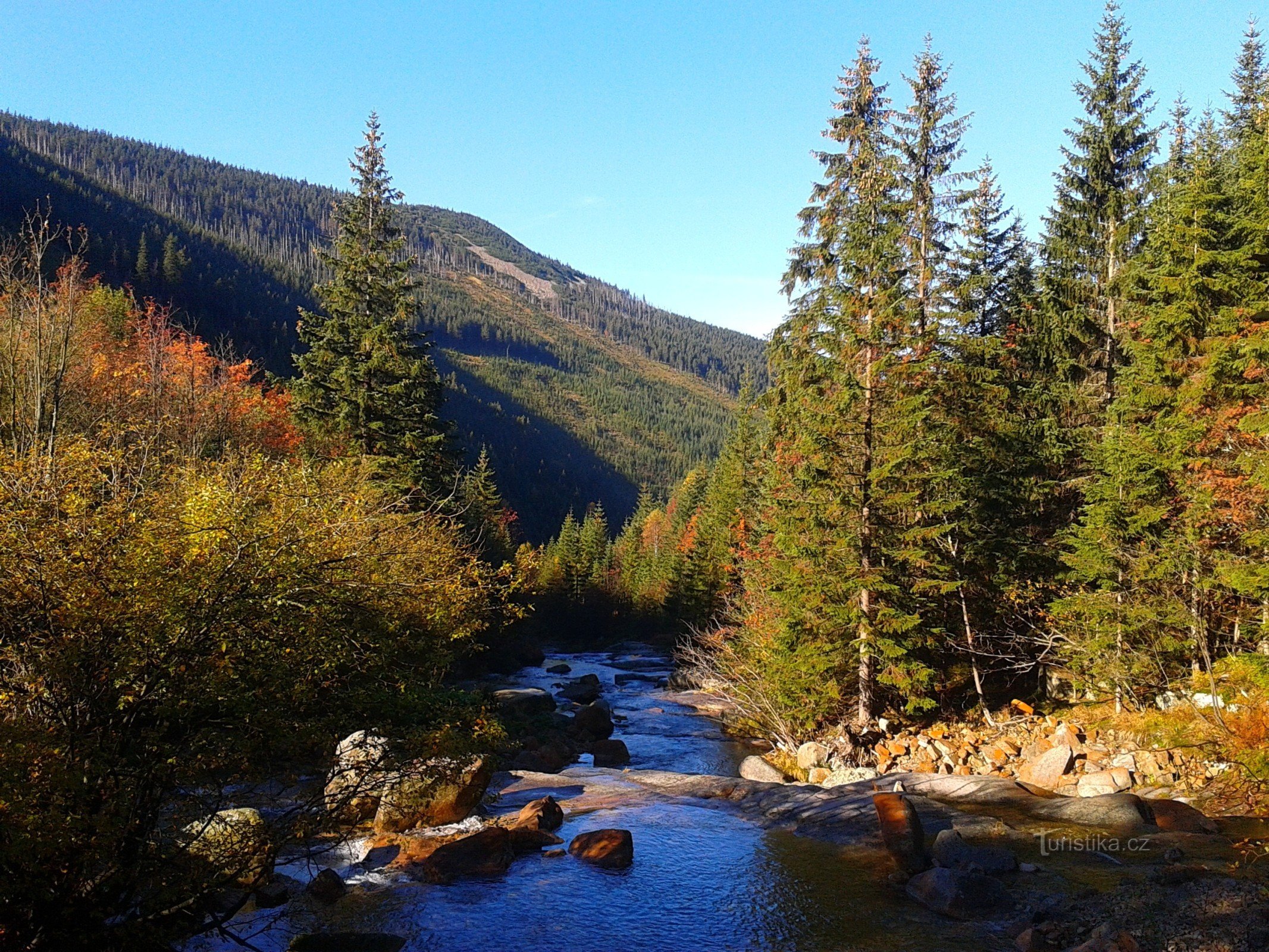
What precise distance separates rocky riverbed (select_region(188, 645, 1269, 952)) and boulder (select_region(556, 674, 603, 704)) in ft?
61.6

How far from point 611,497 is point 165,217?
110930 millimetres

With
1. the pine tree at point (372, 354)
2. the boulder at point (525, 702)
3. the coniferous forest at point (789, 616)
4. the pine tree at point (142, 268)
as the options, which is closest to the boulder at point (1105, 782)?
the coniferous forest at point (789, 616)

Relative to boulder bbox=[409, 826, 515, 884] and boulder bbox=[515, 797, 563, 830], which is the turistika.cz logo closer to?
boulder bbox=[515, 797, 563, 830]

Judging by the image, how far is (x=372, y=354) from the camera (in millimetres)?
26328

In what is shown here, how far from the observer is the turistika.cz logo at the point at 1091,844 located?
13.3 meters

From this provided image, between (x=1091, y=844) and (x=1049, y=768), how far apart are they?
457 cm

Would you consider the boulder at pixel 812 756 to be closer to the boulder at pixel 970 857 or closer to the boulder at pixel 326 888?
the boulder at pixel 970 857

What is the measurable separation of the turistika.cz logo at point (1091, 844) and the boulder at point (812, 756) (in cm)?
678

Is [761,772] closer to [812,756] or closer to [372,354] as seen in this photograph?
[812,756]

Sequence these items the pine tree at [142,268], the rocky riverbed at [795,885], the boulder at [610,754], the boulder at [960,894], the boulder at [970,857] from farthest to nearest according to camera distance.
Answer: the pine tree at [142,268] → the boulder at [610,754] → the boulder at [970,857] → the boulder at [960,894] → the rocky riverbed at [795,885]

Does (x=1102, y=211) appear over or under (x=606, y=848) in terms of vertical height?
over

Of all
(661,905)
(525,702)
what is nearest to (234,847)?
(661,905)

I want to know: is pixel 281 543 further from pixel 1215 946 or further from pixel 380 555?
pixel 1215 946

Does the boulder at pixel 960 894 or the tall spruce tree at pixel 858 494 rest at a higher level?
the tall spruce tree at pixel 858 494
